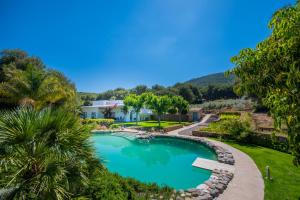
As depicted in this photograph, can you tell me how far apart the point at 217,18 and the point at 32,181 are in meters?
14.8

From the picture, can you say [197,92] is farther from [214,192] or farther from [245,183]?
[214,192]

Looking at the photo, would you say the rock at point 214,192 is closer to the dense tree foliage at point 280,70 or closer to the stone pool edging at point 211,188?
the stone pool edging at point 211,188

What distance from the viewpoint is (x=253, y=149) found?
1498 cm

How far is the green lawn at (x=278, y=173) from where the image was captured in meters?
7.35

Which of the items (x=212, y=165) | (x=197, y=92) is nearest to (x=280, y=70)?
(x=212, y=165)

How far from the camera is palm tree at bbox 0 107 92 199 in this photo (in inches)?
122

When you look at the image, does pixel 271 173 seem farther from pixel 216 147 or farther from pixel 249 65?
pixel 249 65

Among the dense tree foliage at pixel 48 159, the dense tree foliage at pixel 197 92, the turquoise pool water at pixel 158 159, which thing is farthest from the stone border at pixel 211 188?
the dense tree foliage at pixel 197 92

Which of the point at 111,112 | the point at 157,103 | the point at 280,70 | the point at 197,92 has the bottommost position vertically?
the point at 280,70

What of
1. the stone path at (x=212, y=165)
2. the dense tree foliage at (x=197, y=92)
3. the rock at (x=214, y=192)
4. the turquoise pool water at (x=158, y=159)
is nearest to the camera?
the rock at (x=214, y=192)

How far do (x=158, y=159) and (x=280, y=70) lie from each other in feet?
45.3

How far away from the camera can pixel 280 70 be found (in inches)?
100

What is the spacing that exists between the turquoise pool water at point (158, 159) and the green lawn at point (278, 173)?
9.90 ft

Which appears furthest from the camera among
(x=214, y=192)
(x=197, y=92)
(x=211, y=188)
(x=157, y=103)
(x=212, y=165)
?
(x=197, y=92)
